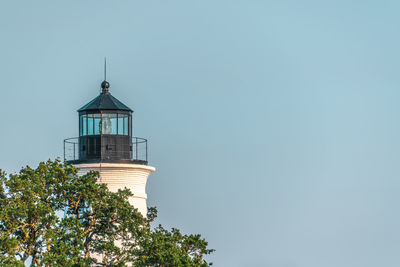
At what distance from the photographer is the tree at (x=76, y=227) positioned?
34.8 metres

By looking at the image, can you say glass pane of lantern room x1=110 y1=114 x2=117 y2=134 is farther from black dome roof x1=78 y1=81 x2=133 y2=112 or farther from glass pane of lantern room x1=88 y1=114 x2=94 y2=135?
glass pane of lantern room x1=88 y1=114 x2=94 y2=135

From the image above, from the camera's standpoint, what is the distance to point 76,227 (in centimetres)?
3553

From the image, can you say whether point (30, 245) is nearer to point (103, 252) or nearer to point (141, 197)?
point (103, 252)

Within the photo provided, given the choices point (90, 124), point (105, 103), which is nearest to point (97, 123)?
point (90, 124)

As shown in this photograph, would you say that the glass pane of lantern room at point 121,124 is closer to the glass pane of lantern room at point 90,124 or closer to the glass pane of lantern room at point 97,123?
the glass pane of lantern room at point 97,123

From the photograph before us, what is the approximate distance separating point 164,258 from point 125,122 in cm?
726

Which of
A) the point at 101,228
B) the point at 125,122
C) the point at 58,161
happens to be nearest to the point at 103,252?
the point at 101,228

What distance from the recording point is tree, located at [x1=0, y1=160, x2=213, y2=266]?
114 ft

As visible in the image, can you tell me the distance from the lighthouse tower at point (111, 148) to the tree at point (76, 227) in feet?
8.12

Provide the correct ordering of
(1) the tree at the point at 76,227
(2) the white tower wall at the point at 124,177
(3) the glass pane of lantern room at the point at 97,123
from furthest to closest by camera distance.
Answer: (3) the glass pane of lantern room at the point at 97,123, (2) the white tower wall at the point at 124,177, (1) the tree at the point at 76,227

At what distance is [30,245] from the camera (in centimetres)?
3547

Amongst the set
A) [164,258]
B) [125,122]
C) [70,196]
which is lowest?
[164,258]

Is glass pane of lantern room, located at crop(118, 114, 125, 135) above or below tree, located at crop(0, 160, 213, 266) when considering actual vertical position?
above

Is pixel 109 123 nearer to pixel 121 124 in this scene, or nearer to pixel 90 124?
pixel 121 124
